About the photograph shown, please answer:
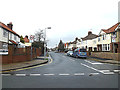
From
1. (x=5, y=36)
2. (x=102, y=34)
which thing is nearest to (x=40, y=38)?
(x=5, y=36)

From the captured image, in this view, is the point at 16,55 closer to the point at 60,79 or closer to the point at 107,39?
the point at 60,79

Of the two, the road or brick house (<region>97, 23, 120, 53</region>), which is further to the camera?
brick house (<region>97, 23, 120, 53</region>)

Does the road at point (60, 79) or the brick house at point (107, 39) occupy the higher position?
the brick house at point (107, 39)

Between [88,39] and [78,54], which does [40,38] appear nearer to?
[78,54]

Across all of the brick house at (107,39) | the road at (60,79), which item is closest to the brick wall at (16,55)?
the road at (60,79)

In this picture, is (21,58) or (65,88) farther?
(21,58)

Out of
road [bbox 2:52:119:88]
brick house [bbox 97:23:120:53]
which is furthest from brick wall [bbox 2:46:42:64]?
brick house [bbox 97:23:120:53]

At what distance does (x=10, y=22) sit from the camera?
33281 millimetres

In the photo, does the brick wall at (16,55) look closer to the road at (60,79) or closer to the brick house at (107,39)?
the road at (60,79)

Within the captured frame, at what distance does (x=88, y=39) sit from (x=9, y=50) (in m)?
38.0

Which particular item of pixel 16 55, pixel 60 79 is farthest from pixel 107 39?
pixel 60 79

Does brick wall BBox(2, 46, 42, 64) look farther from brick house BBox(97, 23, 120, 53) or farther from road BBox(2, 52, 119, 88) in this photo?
brick house BBox(97, 23, 120, 53)

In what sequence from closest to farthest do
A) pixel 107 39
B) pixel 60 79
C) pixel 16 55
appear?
pixel 60 79 < pixel 16 55 < pixel 107 39

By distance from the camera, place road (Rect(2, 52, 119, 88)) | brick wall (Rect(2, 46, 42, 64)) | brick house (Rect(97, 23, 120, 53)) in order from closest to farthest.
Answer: road (Rect(2, 52, 119, 88)) < brick wall (Rect(2, 46, 42, 64)) < brick house (Rect(97, 23, 120, 53))
